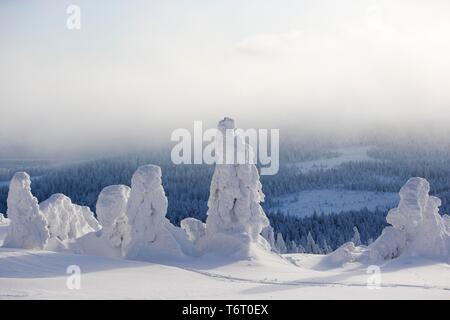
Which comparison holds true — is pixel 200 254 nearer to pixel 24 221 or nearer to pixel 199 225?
pixel 199 225

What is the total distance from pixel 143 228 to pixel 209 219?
5.13 m

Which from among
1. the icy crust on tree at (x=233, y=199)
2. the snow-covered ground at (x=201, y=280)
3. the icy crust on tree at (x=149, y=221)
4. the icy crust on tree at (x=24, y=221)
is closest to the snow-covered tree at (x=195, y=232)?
the icy crust on tree at (x=233, y=199)

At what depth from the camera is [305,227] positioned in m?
121

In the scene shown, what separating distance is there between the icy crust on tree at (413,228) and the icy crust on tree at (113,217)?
748 inches

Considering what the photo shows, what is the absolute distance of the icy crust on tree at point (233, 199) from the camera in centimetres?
4356

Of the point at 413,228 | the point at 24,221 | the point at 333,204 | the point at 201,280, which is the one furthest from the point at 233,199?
the point at 333,204

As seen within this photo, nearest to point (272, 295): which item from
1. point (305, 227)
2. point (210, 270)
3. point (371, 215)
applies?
point (210, 270)

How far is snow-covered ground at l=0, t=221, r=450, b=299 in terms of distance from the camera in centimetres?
2725

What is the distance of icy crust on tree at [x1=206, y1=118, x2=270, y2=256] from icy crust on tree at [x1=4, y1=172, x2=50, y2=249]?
11298 mm

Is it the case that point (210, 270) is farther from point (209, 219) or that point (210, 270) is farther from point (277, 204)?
point (277, 204)

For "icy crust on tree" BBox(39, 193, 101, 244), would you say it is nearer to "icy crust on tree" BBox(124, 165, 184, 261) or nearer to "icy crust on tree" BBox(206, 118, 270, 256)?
"icy crust on tree" BBox(124, 165, 184, 261)

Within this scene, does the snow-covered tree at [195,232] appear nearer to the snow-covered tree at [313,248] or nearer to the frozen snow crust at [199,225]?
the frozen snow crust at [199,225]

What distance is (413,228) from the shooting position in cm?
4753

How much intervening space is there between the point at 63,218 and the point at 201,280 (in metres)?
24.0
